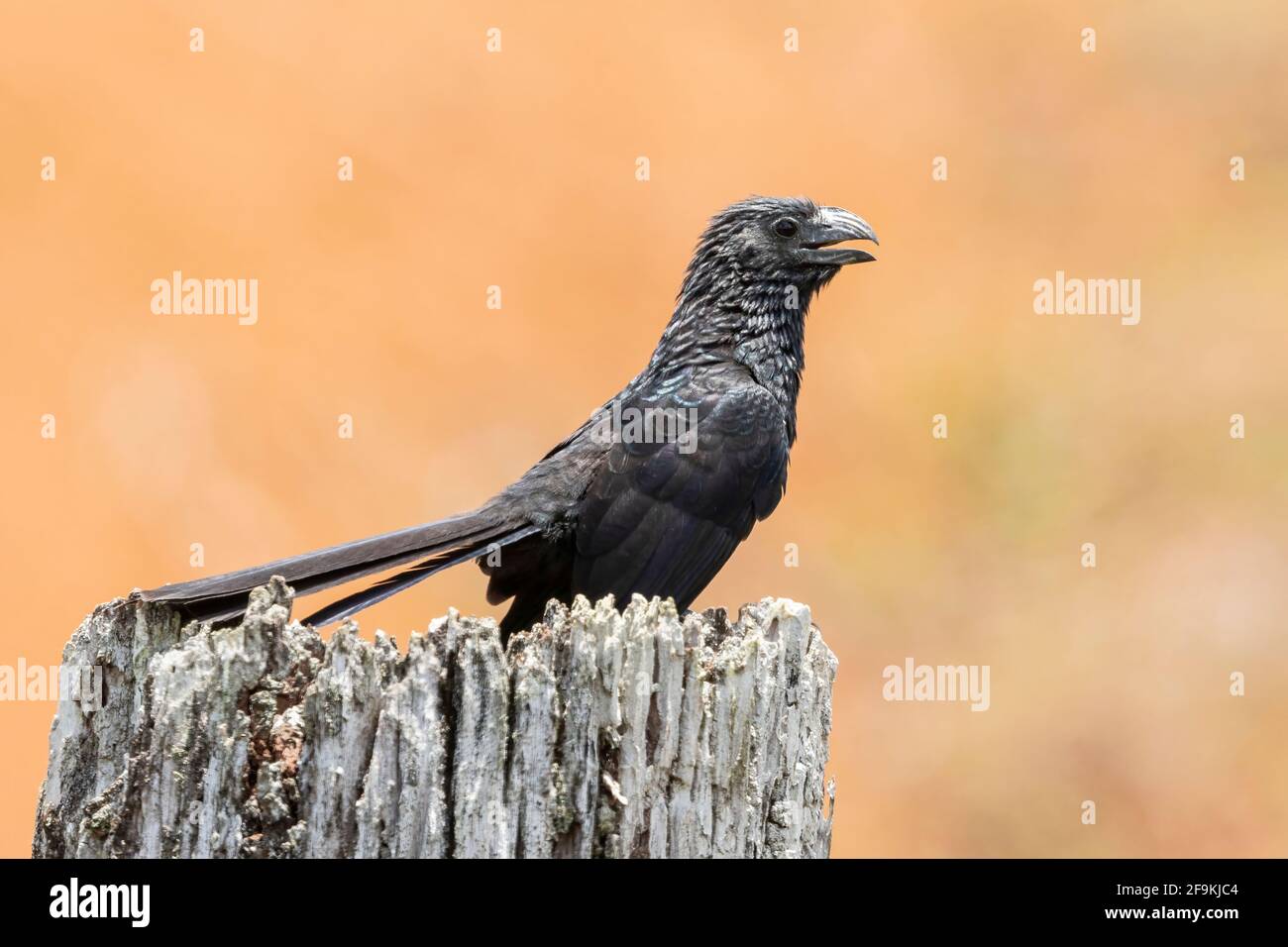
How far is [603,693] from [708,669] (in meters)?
0.34

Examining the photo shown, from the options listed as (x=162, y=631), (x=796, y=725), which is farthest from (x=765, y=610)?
(x=162, y=631)

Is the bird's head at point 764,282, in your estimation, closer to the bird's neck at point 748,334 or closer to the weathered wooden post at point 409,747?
the bird's neck at point 748,334

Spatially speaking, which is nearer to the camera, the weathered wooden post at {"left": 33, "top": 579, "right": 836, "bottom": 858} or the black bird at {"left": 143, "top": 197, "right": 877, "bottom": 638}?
the weathered wooden post at {"left": 33, "top": 579, "right": 836, "bottom": 858}

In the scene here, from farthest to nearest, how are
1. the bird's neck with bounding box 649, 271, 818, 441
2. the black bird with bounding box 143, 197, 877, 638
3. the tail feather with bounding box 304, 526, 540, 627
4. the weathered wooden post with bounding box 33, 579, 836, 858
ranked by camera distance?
the bird's neck with bounding box 649, 271, 818, 441, the black bird with bounding box 143, 197, 877, 638, the tail feather with bounding box 304, 526, 540, 627, the weathered wooden post with bounding box 33, 579, 836, 858

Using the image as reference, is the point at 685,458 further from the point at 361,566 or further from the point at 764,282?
the point at 361,566

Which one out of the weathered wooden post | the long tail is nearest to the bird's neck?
the long tail

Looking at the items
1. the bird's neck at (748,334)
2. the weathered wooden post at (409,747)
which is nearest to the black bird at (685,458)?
the bird's neck at (748,334)

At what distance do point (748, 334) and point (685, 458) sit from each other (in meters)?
0.92

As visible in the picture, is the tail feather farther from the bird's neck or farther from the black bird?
the bird's neck

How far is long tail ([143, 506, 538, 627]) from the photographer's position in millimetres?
3564

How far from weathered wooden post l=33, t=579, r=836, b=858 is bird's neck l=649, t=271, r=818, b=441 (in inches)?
117

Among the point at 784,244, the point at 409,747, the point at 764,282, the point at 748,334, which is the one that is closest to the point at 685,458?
the point at 748,334
